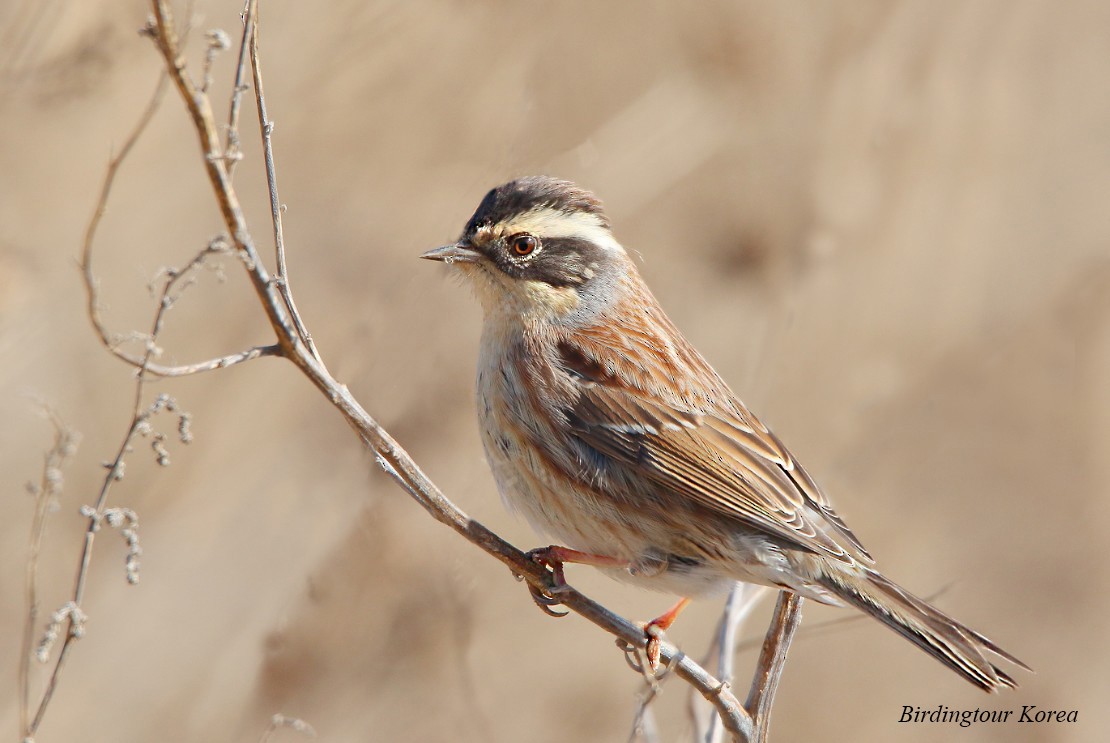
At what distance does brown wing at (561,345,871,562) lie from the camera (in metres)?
3.22

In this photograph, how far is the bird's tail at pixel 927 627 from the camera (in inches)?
113

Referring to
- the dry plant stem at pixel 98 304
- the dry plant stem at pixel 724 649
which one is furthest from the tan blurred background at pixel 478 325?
the dry plant stem at pixel 98 304

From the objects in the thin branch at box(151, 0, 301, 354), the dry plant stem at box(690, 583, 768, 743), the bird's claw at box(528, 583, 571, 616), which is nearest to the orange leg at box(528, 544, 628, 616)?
the bird's claw at box(528, 583, 571, 616)

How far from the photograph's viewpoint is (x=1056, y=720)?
5.60 m

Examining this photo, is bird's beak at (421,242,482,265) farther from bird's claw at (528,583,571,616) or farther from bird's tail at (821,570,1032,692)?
bird's tail at (821,570,1032,692)

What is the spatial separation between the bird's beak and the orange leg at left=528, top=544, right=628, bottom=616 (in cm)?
93

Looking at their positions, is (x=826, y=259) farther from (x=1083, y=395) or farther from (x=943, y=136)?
(x=1083, y=395)

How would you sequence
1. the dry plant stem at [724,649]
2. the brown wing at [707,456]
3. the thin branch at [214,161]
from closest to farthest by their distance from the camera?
the thin branch at [214,161]
the dry plant stem at [724,649]
the brown wing at [707,456]

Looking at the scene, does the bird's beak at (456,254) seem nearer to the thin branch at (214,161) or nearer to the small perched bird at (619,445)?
the small perched bird at (619,445)

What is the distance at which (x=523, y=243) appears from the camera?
11.6 ft

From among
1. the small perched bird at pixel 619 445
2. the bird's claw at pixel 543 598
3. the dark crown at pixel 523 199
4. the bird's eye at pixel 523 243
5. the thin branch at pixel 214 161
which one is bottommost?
the thin branch at pixel 214 161

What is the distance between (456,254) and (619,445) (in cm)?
79

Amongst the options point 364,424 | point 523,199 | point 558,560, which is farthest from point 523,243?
point 364,424

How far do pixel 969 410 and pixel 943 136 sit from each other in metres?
1.48
